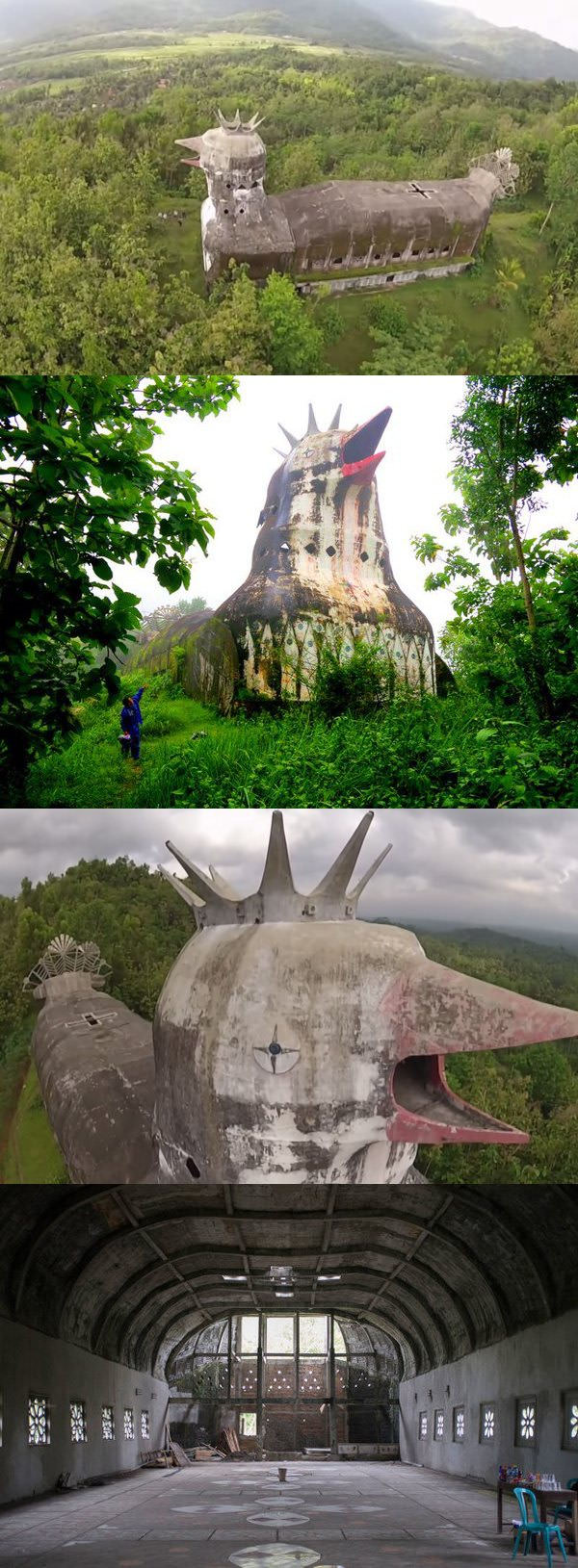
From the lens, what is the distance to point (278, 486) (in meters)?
8.93

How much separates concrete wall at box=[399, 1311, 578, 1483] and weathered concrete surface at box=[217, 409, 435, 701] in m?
7.20

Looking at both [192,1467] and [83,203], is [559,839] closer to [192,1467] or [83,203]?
[83,203]

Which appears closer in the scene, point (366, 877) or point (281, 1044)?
point (281, 1044)

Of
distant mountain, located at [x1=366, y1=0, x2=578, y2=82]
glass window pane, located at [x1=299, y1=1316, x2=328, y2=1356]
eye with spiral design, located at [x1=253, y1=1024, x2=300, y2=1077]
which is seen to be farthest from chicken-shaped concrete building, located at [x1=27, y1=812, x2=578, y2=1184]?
glass window pane, located at [x1=299, y1=1316, x2=328, y2=1356]

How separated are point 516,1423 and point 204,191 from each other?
13.2m

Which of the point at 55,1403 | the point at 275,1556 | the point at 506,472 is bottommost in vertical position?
the point at 275,1556

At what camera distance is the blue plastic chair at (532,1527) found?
385 inches

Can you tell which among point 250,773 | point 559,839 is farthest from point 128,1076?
point 559,839

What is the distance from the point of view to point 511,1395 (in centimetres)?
1464

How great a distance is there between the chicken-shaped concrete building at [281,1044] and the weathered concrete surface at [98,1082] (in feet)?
0.03

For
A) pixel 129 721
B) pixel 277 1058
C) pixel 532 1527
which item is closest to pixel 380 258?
pixel 129 721

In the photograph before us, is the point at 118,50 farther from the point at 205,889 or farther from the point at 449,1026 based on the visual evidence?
the point at 449,1026

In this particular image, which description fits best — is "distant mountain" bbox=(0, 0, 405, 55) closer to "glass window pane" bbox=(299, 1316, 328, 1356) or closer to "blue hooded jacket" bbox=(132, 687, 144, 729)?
"blue hooded jacket" bbox=(132, 687, 144, 729)

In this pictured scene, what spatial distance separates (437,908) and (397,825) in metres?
0.63
